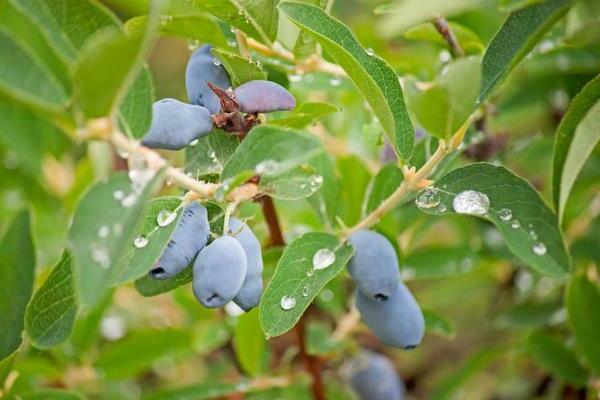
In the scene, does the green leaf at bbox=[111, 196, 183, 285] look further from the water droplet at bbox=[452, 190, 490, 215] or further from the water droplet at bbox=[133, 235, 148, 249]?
the water droplet at bbox=[452, 190, 490, 215]

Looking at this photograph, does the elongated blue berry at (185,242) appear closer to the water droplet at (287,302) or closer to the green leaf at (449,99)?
the water droplet at (287,302)

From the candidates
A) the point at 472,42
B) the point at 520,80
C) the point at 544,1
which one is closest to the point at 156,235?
the point at 544,1

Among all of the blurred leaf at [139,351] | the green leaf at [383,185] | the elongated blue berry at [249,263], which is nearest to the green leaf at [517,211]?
the green leaf at [383,185]

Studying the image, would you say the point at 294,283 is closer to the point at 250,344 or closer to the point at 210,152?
the point at 210,152

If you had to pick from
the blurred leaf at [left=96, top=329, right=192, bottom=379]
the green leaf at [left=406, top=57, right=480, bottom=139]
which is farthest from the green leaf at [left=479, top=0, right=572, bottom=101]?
the blurred leaf at [left=96, top=329, right=192, bottom=379]

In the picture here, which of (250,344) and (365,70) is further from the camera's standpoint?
(250,344)

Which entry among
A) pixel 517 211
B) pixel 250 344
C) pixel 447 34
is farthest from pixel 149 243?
pixel 250 344
